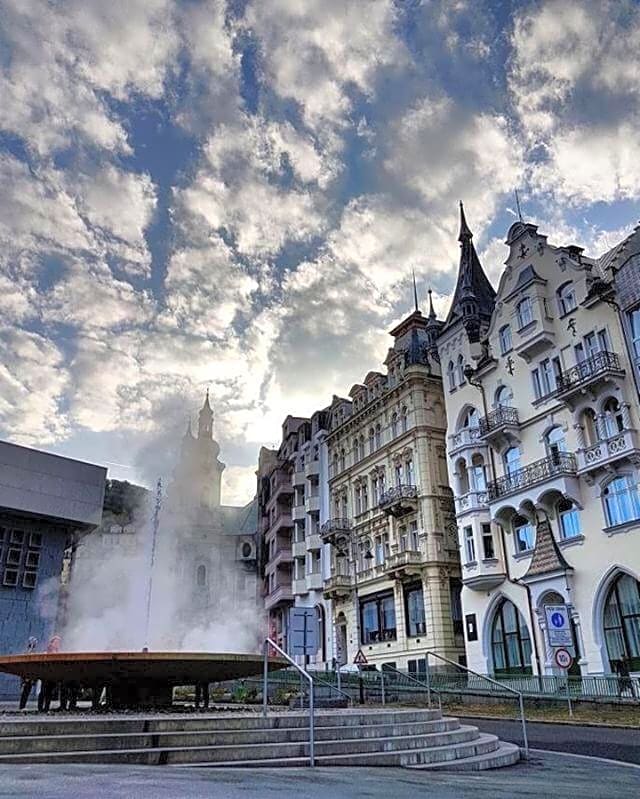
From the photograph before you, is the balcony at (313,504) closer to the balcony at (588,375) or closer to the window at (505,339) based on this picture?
the window at (505,339)

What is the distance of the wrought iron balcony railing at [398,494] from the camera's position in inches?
1561

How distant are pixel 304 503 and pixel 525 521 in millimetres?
24487

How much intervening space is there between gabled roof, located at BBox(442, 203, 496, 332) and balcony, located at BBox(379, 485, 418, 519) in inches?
392

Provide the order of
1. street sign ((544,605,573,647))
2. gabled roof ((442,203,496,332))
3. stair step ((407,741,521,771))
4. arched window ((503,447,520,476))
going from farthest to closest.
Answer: gabled roof ((442,203,496,332)) → arched window ((503,447,520,476)) → street sign ((544,605,573,647)) → stair step ((407,741,521,771))

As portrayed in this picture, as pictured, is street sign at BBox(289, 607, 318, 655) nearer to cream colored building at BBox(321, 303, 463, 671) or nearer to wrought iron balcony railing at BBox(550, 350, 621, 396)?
wrought iron balcony railing at BBox(550, 350, 621, 396)

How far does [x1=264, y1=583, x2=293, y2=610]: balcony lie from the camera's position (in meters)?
53.7

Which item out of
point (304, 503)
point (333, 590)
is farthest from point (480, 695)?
point (304, 503)

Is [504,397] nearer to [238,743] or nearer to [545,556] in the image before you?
[545,556]

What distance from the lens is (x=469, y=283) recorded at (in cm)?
4288

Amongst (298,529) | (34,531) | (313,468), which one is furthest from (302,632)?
(298,529)

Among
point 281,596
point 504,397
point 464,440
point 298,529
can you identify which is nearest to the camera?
point 504,397

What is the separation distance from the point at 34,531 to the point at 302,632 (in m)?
19.3

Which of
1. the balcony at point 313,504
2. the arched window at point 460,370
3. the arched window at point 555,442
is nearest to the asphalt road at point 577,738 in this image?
the arched window at point 555,442

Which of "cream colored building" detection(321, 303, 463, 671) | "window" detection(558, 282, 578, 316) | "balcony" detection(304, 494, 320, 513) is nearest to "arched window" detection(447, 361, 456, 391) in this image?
"cream colored building" detection(321, 303, 463, 671)
